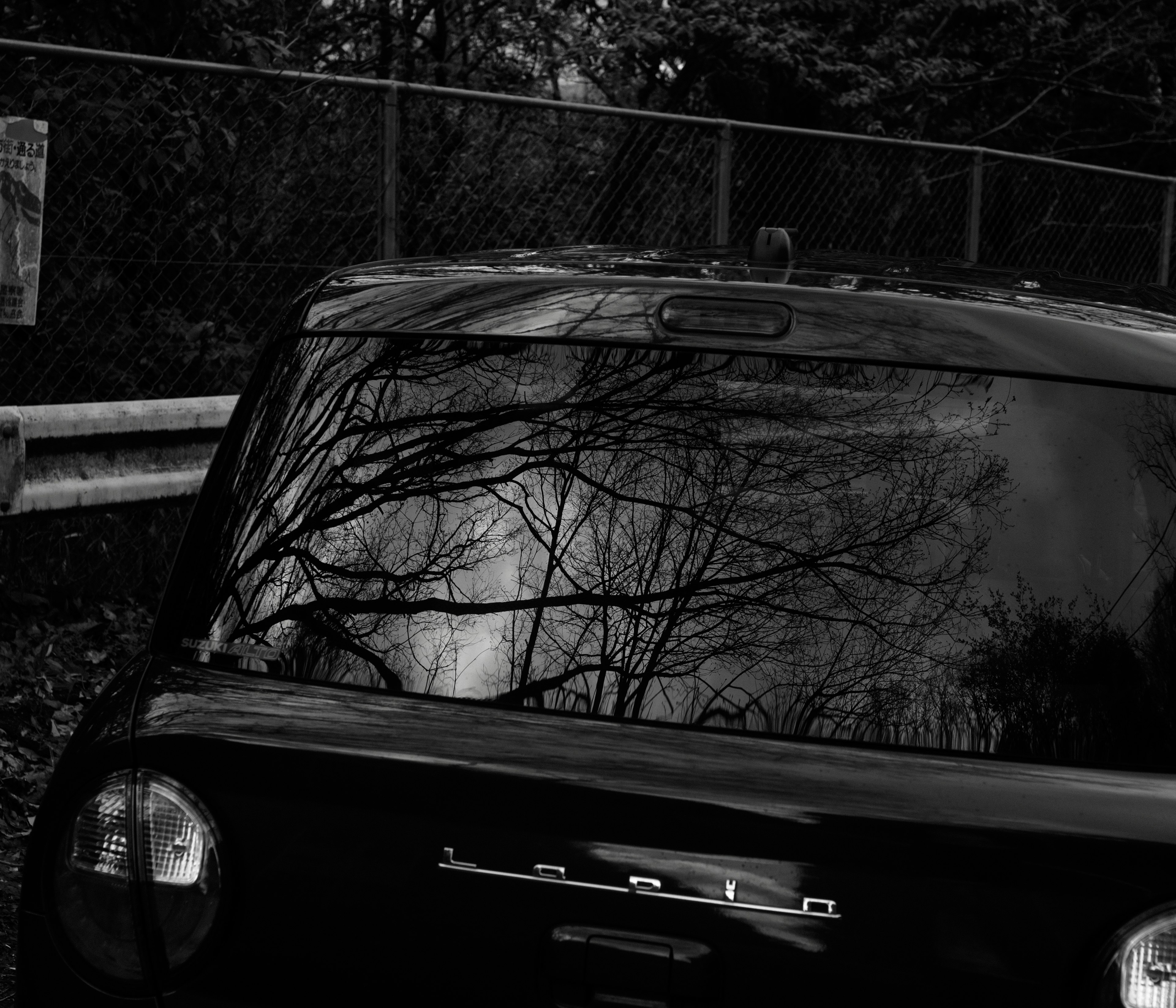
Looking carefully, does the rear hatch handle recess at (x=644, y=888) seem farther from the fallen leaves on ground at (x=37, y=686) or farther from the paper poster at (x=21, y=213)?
the paper poster at (x=21, y=213)

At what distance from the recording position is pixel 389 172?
8.00 m

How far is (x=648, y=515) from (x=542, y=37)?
16444 mm

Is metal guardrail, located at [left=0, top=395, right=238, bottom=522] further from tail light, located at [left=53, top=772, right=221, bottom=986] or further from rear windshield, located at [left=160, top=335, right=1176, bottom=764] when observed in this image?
tail light, located at [left=53, top=772, right=221, bottom=986]

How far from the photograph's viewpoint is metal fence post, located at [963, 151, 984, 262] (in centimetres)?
1119

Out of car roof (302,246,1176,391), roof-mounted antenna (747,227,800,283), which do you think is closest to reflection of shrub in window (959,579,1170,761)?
car roof (302,246,1176,391)

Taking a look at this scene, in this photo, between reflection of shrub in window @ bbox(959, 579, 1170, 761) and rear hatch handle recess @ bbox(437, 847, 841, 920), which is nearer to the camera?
rear hatch handle recess @ bbox(437, 847, 841, 920)

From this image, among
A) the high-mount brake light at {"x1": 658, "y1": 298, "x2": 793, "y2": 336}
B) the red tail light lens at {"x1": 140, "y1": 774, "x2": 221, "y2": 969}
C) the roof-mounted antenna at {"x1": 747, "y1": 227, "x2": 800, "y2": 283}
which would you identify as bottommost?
the red tail light lens at {"x1": 140, "y1": 774, "x2": 221, "y2": 969}

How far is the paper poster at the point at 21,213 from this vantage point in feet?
19.7

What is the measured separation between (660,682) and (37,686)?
444 centimetres

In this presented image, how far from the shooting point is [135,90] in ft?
23.2

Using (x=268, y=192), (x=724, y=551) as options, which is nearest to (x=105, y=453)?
(x=268, y=192)

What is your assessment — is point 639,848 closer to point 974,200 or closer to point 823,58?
point 974,200

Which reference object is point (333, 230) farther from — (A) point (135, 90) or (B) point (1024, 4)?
(B) point (1024, 4)

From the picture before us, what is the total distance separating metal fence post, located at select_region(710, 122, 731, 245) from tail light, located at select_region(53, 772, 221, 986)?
792 centimetres
